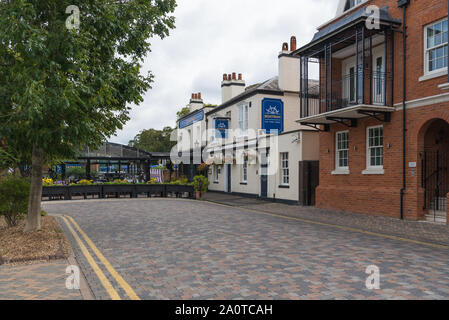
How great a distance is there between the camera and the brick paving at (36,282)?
5.03 meters

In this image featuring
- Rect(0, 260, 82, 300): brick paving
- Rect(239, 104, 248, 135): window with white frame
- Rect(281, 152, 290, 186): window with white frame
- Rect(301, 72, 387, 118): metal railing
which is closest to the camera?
Rect(0, 260, 82, 300): brick paving

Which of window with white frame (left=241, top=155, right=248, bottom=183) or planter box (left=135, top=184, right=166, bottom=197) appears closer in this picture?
planter box (left=135, top=184, right=166, bottom=197)

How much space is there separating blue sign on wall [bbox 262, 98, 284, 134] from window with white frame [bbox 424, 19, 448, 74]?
1085cm

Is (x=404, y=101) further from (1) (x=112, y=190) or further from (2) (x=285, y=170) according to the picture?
(1) (x=112, y=190)

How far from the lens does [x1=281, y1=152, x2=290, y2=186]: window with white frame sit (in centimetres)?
2081

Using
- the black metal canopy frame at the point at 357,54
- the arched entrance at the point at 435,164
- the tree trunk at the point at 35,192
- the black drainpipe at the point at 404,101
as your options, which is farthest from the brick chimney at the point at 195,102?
the tree trunk at the point at 35,192

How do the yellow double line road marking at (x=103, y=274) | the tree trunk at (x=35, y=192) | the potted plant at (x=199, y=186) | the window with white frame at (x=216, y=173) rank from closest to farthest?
the yellow double line road marking at (x=103, y=274) < the tree trunk at (x=35, y=192) < the potted plant at (x=199, y=186) < the window with white frame at (x=216, y=173)

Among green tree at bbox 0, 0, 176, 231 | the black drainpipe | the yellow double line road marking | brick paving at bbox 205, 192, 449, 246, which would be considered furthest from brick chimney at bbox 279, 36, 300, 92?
the yellow double line road marking

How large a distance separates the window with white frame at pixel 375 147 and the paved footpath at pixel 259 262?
15.9 ft

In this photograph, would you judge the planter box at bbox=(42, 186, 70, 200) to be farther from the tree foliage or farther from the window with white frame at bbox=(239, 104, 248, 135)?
the tree foliage

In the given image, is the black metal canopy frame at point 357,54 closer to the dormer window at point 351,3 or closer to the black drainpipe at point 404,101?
the black drainpipe at point 404,101

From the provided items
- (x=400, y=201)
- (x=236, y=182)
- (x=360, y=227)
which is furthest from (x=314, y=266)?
(x=236, y=182)

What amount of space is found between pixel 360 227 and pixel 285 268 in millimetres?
5933
